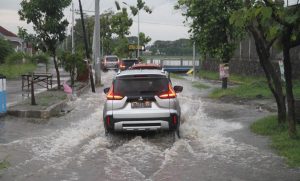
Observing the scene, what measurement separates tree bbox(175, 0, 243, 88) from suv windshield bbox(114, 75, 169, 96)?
12684 mm

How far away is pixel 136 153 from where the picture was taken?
34.8 ft

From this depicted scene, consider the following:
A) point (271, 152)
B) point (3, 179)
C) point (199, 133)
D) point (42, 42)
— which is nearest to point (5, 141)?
point (3, 179)

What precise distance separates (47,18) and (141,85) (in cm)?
1416

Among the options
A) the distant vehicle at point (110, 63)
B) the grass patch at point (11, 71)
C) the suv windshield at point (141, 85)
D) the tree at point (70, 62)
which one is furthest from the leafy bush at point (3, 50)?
the suv windshield at point (141, 85)

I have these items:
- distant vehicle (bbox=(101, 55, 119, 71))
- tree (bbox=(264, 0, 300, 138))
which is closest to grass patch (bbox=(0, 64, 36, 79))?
distant vehicle (bbox=(101, 55, 119, 71))

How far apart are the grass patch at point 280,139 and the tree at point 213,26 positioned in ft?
Result: 36.4

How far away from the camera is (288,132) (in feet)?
39.3

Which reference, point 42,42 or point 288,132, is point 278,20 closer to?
point 288,132

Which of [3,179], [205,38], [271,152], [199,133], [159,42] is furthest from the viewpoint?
[159,42]

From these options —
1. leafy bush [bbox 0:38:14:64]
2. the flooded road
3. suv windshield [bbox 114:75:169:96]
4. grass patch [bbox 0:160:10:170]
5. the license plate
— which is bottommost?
the flooded road

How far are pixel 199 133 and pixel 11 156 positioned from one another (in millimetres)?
4879

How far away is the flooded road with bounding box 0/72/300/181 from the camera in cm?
876

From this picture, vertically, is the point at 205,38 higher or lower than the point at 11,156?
higher

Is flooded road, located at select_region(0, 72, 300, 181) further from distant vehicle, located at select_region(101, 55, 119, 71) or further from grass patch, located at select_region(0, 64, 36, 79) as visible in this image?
distant vehicle, located at select_region(101, 55, 119, 71)
